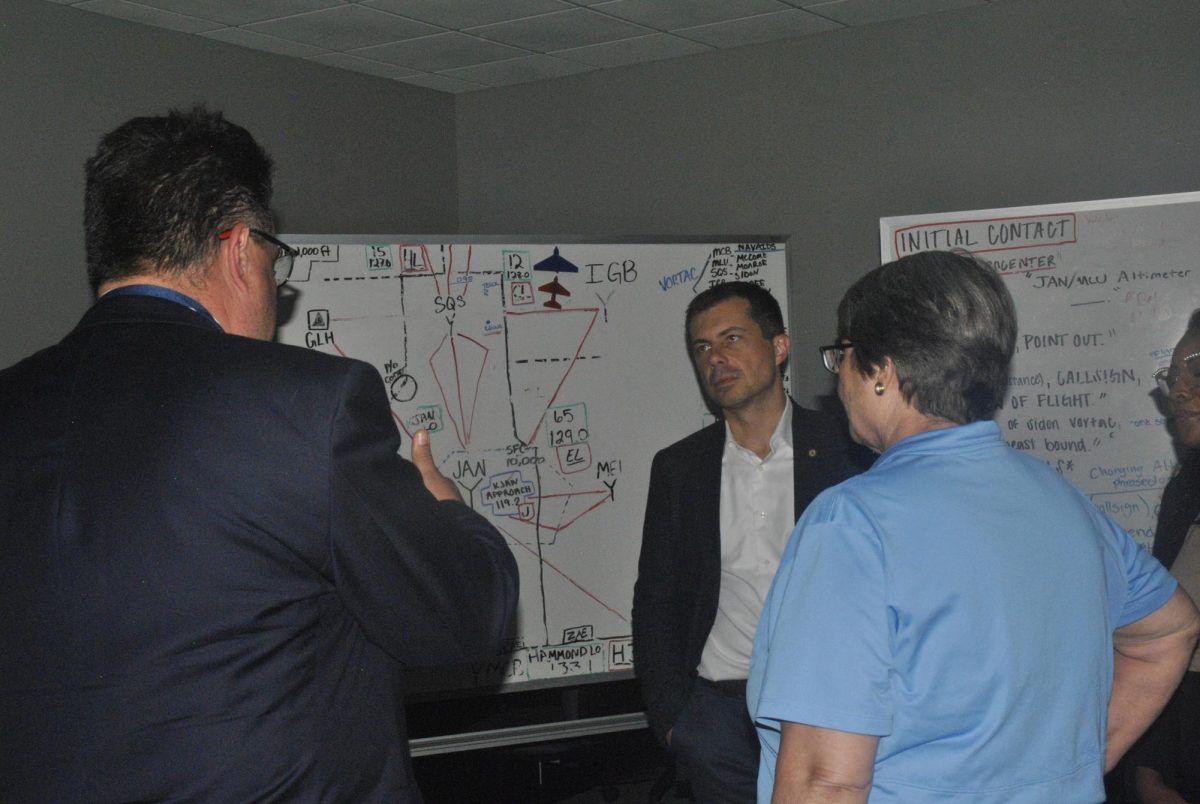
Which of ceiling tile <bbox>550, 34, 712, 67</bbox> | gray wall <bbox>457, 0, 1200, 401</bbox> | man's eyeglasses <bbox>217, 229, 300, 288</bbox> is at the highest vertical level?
ceiling tile <bbox>550, 34, 712, 67</bbox>

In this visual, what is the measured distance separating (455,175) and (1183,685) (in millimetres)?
3784

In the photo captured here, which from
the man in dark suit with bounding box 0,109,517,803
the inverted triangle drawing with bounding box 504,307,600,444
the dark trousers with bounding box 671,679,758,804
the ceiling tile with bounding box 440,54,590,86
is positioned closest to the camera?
the man in dark suit with bounding box 0,109,517,803

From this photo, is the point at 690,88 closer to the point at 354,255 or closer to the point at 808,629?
the point at 354,255

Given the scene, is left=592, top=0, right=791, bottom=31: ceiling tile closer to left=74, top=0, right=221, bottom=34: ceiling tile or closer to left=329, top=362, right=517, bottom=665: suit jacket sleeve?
left=74, top=0, right=221, bottom=34: ceiling tile

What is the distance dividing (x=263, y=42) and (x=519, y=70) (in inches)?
42.9

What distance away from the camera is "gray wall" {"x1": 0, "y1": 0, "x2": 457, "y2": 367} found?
3549mm

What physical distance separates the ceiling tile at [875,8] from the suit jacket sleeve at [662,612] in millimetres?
1952

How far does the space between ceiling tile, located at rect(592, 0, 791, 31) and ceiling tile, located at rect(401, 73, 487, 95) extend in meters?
1.09

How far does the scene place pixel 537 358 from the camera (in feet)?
11.4

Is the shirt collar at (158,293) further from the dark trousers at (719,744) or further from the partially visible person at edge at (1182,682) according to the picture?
the partially visible person at edge at (1182,682)

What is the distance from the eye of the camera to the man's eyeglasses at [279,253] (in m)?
1.38

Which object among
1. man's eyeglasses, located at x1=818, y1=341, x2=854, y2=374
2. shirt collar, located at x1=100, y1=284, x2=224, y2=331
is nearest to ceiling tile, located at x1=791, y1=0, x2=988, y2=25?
man's eyeglasses, located at x1=818, y1=341, x2=854, y2=374

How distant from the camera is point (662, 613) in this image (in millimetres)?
2869

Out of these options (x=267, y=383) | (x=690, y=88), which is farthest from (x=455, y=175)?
(x=267, y=383)
